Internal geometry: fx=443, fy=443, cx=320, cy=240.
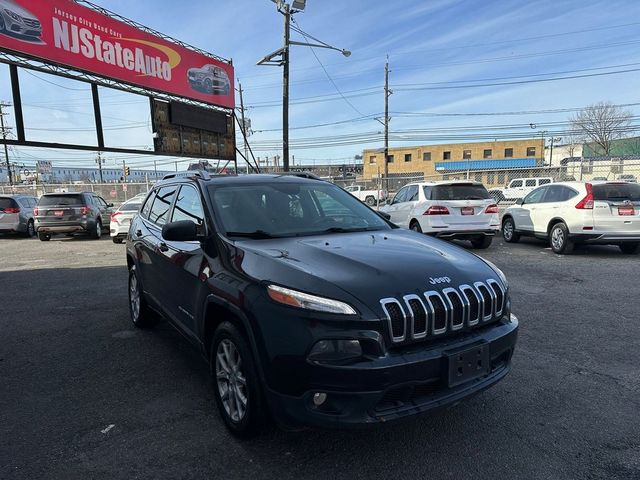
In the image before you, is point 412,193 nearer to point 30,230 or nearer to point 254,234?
point 254,234

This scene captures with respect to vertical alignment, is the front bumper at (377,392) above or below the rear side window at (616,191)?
below

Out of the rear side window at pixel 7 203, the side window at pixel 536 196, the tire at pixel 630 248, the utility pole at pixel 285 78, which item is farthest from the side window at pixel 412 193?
the rear side window at pixel 7 203

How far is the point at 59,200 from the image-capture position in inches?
577

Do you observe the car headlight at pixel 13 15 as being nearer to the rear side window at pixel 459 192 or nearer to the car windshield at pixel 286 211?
the rear side window at pixel 459 192

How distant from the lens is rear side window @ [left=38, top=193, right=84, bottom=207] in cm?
1459

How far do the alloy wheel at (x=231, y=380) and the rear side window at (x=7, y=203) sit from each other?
16.7 m

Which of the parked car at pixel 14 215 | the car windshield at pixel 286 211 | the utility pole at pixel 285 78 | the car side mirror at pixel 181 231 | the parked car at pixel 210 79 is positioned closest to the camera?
the car side mirror at pixel 181 231

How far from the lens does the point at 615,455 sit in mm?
2650

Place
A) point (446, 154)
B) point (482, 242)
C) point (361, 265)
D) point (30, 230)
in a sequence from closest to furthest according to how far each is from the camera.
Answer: point (361, 265) → point (482, 242) → point (30, 230) → point (446, 154)

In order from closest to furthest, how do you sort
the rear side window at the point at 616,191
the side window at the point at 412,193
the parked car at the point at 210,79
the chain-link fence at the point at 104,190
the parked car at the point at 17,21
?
the rear side window at the point at 616,191
the parked car at the point at 17,21
the side window at the point at 412,193
the parked car at the point at 210,79
the chain-link fence at the point at 104,190

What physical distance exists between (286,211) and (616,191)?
335 inches

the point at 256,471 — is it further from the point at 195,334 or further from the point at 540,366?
the point at 540,366

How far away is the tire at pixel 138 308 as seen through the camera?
507 centimetres

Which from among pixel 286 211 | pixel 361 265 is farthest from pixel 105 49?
pixel 361 265
